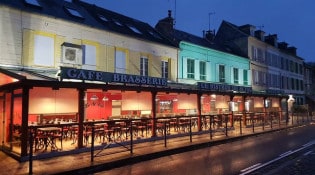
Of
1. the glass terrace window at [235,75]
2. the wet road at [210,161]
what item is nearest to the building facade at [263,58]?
the glass terrace window at [235,75]

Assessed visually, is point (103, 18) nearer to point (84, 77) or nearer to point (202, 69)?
point (84, 77)

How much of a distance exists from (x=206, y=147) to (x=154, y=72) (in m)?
8.30

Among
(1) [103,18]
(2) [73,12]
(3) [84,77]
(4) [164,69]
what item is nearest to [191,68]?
(4) [164,69]

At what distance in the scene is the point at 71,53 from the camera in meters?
15.0

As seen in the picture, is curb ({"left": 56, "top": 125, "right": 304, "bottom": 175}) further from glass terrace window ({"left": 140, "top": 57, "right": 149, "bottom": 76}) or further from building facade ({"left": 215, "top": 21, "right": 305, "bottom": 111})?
building facade ({"left": 215, "top": 21, "right": 305, "bottom": 111})

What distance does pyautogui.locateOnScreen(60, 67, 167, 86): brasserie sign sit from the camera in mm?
12320

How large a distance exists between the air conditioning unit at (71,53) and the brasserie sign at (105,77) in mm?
2234

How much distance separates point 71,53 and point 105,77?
2.57m

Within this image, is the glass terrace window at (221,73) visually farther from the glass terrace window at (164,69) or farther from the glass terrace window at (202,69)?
the glass terrace window at (164,69)

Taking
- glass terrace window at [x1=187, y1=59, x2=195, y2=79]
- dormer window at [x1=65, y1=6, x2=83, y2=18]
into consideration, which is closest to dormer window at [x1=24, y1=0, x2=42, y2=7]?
dormer window at [x1=65, y1=6, x2=83, y2=18]

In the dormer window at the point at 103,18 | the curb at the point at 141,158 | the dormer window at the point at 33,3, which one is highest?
the dormer window at the point at 103,18

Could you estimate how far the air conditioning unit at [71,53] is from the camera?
14.6m

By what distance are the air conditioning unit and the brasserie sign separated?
223cm

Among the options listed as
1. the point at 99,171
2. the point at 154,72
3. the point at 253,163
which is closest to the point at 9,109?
the point at 99,171
